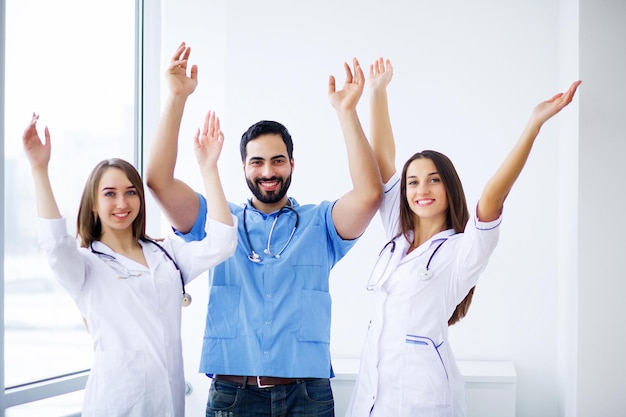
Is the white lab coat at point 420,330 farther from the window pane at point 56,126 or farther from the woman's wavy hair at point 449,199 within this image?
the window pane at point 56,126

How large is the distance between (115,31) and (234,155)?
941mm

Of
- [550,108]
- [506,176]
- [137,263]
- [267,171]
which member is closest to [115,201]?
[137,263]

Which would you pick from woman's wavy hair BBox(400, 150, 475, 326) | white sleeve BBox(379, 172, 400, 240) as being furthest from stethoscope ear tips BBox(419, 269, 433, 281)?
white sleeve BBox(379, 172, 400, 240)

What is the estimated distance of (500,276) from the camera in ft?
11.4

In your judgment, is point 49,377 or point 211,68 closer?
point 49,377

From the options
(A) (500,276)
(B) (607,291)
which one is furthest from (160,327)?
→ (A) (500,276)

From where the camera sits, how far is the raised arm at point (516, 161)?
1.94 meters

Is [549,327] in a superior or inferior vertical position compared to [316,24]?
inferior

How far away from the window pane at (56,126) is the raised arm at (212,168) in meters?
0.99

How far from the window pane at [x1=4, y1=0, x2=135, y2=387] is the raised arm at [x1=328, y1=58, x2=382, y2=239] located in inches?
57.5

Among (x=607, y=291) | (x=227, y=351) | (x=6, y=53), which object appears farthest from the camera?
(x=6, y=53)

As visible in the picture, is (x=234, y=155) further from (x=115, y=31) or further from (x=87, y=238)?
(x=87, y=238)

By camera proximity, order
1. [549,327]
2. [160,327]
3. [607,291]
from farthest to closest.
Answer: [549,327] → [607,291] → [160,327]

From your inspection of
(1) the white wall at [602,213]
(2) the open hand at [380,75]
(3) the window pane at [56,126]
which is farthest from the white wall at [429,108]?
(2) the open hand at [380,75]
